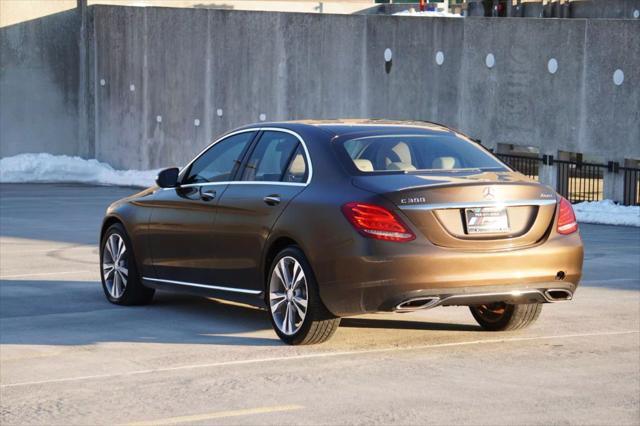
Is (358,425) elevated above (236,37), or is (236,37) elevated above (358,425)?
(236,37)

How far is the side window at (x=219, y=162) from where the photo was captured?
11.6m

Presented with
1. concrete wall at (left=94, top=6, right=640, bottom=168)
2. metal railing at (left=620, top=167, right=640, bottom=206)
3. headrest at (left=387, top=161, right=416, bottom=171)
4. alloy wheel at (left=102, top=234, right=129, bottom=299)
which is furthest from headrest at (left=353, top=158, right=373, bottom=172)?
concrete wall at (left=94, top=6, right=640, bottom=168)

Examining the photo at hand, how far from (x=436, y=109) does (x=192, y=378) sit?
18.3 m

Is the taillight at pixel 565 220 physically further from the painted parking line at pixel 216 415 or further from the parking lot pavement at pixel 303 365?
the painted parking line at pixel 216 415

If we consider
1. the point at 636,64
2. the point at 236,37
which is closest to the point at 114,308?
the point at 636,64

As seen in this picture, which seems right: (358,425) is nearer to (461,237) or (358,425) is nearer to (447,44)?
(461,237)

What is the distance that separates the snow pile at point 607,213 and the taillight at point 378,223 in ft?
39.0

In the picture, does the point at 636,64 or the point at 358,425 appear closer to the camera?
the point at 358,425

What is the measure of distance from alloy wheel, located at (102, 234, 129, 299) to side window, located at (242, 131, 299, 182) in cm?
194

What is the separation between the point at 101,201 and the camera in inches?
1067

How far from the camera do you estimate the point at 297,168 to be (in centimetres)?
1073

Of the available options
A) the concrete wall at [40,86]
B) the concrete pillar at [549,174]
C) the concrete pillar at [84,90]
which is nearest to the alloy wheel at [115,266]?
the concrete pillar at [549,174]

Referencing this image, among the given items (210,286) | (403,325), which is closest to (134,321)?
(210,286)

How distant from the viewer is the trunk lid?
32.1 ft
